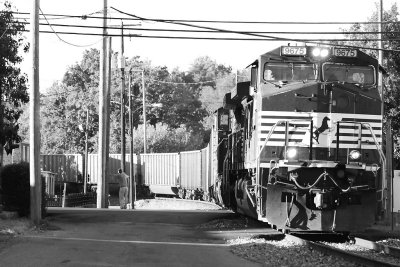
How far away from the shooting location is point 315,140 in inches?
572

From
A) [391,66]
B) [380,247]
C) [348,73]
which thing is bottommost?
[380,247]

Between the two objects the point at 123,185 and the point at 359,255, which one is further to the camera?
the point at 123,185

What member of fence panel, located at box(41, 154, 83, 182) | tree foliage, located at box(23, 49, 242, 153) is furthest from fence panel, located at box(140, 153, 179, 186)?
tree foliage, located at box(23, 49, 242, 153)

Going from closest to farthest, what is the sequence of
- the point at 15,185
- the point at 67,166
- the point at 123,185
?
the point at 15,185, the point at 123,185, the point at 67,166

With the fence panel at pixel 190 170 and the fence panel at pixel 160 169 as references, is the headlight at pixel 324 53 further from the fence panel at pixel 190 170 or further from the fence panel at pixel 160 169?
the fence panel at pixel 160 169

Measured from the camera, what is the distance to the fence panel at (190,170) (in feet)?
118

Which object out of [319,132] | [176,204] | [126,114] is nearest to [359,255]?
[319,132]

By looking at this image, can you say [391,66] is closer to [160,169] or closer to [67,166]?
[160,169]

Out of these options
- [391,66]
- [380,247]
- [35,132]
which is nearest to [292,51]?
[380,247]

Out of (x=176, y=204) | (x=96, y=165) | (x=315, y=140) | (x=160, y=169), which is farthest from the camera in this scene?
(x=96, y=165)

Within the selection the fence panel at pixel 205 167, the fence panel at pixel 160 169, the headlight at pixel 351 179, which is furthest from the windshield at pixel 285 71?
the fence panel at pixel 160 169

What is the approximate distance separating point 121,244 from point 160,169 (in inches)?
1423

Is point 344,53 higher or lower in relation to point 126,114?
lower

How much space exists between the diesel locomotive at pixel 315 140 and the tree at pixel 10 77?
8.17 meters
